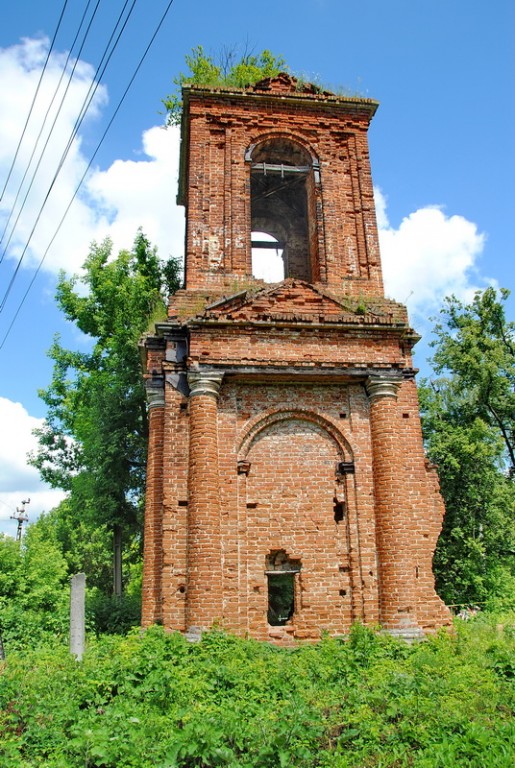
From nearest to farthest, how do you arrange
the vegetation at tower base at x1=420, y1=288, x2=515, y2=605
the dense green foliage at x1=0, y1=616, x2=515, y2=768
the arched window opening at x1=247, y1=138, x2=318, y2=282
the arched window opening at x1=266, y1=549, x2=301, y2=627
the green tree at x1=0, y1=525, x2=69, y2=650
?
the dense green foliage at x1=0, y1=616, x2=515, y2=768 → the arched window opening at x1=247, y1=138, x2=318, y2=282 → the green tree at x1=0, y1=525, x2=69, y2=650 → the arched window opening at x1=266, y1=549, x2=301, y2=627 → the vegetation at tower base at x1=420, y1=288, x2=515, y2=605

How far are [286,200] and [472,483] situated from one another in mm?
10171

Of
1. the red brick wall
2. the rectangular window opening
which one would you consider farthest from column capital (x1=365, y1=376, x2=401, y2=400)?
the rectangular window opening

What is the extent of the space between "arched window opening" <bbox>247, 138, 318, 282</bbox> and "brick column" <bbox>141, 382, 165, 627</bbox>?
13.1 feet

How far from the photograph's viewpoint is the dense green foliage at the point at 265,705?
477cm

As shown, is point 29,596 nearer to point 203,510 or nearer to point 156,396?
point 156,396

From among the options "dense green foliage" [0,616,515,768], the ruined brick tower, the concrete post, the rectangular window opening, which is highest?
the ruined brick tower

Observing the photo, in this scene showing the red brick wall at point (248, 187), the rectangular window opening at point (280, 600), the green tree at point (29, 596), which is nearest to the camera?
the red brick wall at point (248, 187)

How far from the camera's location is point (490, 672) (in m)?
6.69

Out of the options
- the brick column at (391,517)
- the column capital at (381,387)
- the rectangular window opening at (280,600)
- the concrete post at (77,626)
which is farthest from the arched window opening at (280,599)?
the column capital at (381,387)

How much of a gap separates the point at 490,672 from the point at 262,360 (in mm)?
4818

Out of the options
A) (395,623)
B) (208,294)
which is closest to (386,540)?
(395,623)

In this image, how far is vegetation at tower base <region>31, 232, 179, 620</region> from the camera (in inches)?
610

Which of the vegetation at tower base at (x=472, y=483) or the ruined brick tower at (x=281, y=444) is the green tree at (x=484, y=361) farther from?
the ruined brick tower at (x=281, y=444)

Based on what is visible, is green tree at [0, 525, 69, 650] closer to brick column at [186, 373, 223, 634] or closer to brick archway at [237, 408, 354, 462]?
brick column at [186, 373, 223, 634]
